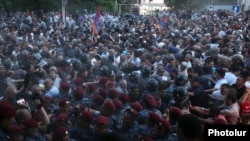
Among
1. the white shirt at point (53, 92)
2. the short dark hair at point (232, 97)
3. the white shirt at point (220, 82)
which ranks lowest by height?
the white shirt at point (53, 92)

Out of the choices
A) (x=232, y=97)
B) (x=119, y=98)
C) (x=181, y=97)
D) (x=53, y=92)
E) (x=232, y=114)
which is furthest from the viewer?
(x=53, y=92)

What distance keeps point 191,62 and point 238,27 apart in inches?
459

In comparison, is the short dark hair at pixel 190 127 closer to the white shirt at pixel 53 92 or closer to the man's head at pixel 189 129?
the man's head at pixel 189 129

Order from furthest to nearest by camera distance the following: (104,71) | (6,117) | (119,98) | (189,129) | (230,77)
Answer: (104,71) < (230,77) < (119,98) < (6,117) < (189,129)

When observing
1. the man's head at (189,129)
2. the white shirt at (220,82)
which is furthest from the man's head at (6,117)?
the white shirt at (220,82)

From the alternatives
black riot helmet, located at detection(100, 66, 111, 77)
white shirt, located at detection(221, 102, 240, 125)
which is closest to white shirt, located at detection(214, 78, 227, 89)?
white shirt, located at detection(221, 102, 240, 125)

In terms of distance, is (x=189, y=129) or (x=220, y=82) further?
(x=220, y=82)

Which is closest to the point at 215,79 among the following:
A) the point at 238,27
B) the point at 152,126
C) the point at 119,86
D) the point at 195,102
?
the point at 195,102

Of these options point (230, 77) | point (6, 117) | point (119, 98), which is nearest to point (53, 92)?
point (119, 98)

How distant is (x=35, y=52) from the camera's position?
1220 centimetres

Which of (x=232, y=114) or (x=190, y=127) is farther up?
(x=190, y=127)

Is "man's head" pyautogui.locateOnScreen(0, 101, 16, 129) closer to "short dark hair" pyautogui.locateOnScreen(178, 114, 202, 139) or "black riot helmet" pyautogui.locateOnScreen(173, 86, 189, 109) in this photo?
"short dark hair" pyautogui.locateOnScreen(178, 114, 202, 139)

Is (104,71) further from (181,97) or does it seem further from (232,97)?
(232,97)

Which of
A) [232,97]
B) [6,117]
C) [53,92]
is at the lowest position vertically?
[53,92]
